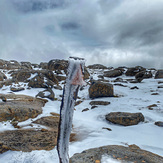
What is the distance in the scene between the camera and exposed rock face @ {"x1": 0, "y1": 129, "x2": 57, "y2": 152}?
2.83m

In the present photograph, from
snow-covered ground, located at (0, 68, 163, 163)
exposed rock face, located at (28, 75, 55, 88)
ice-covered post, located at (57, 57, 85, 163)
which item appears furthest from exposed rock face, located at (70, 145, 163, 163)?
exposed rock face, located at (28, 75, 55, 88)

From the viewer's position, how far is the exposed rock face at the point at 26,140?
2.83 m

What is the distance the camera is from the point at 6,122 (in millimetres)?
4145

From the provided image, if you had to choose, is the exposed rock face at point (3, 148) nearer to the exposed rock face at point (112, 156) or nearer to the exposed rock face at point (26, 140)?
the exposed rock face at point (26, 140)

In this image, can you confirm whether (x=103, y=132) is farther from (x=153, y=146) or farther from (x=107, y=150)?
(x=107, y=150)

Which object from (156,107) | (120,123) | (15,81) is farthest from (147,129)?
(15,81)

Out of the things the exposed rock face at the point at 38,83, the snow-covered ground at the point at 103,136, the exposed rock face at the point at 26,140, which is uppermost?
the exposed rock face at the point at 38,83

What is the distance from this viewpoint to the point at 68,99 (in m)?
1.23

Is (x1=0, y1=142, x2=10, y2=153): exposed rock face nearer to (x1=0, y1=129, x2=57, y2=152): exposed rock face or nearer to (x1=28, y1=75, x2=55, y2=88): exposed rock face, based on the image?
(x1=0, y1=129, x2=57, y2=152): exposed rock face

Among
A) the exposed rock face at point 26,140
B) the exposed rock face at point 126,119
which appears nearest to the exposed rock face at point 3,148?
the exposed rock face at point 26,140

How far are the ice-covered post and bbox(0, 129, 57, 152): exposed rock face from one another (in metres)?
2.03

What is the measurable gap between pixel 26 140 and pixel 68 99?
274 centimetres

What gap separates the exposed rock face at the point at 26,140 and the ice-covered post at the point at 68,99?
2035 mm

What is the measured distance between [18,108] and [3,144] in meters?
2.29
